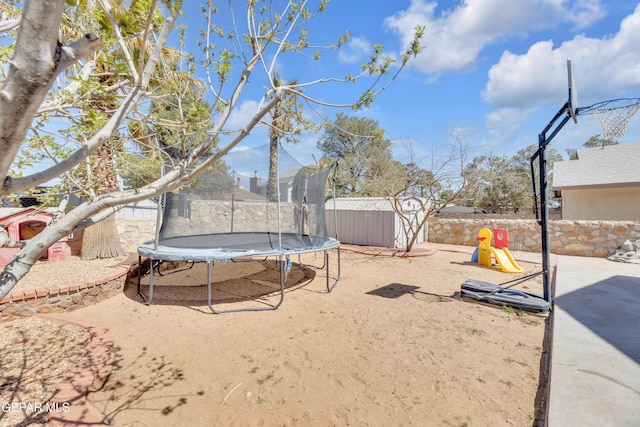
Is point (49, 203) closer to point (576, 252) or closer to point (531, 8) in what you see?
point (531, 8)

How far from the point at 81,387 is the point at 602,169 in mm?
16313

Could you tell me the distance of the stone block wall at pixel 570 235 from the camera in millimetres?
7297

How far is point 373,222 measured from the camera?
9.85 meters

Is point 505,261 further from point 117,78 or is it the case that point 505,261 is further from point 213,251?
point 117,78

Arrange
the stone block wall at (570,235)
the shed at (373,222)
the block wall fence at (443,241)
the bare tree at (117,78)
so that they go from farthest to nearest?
the shed at (373,222)
the stone block wall at (570,235)
the block wall fence at (443,241)
the bare tree at (117,78)

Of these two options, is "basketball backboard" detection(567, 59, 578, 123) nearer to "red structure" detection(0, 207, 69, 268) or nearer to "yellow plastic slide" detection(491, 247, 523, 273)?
"yellow plastic slide" detection(491, 247, 523, 273)

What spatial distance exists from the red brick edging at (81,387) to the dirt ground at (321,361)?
79mm

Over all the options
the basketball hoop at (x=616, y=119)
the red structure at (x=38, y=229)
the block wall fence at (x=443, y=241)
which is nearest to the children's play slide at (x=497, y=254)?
the block wall fence at (x=443, y=241)

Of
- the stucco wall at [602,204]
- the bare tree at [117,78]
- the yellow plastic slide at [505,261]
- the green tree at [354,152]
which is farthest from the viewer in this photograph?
the green tree at [354,152]

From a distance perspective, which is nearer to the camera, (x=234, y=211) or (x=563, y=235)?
(x=234, y=211)

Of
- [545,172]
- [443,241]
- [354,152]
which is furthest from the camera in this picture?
[354,152]

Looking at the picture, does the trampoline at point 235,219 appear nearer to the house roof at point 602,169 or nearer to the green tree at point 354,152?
the house roof at point 602,169

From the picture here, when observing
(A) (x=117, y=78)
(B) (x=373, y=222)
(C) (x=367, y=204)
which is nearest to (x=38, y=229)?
(A) (x=117, y=78)

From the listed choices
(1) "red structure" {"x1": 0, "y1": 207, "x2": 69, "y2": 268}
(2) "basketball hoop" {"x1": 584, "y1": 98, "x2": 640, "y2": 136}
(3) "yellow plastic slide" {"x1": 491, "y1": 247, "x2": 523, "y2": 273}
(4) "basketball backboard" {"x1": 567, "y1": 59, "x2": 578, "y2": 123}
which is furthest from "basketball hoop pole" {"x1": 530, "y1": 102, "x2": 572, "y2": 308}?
(1) "red structure" {"x1": 0, "y1": 207, "x2": 69, "y2": 268}
